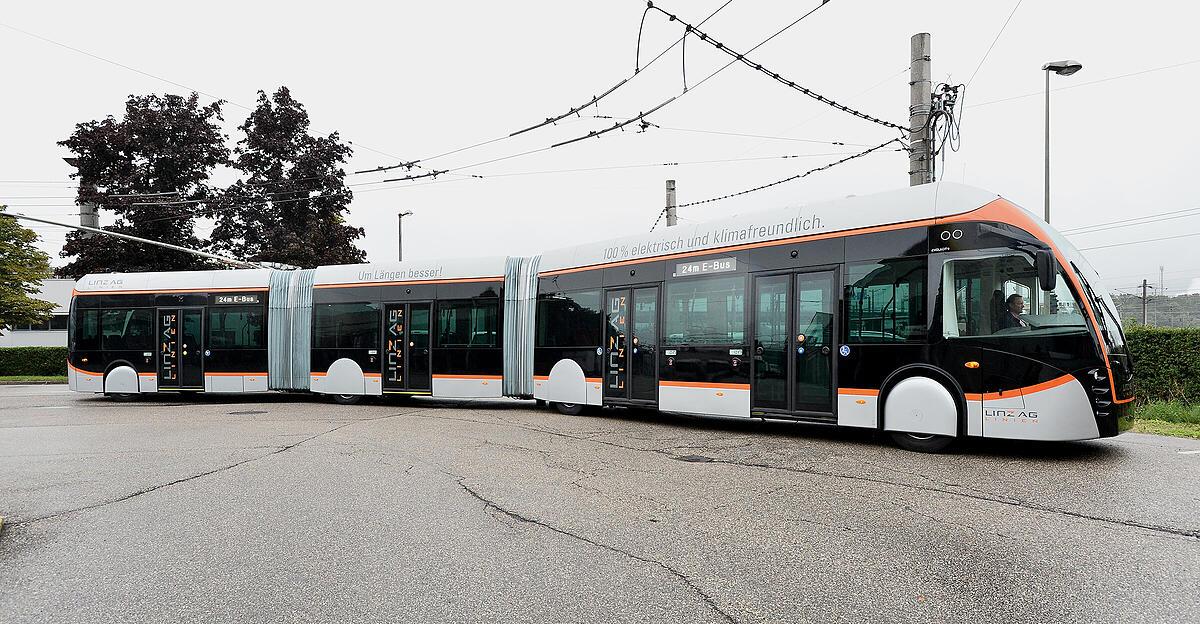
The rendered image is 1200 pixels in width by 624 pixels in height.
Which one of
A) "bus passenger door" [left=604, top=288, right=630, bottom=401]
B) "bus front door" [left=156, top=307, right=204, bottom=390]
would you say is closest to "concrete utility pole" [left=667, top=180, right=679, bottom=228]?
"bus passenger door" [left=604, top=288, right=630, bottom=401]

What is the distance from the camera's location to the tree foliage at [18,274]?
101 feet

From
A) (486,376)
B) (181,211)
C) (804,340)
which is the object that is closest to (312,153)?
(181,211)

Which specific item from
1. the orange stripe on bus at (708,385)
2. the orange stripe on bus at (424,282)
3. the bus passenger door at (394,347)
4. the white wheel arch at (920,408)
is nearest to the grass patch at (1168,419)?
the white wheel arch at (920,408)

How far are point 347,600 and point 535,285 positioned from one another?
1149 centimetres

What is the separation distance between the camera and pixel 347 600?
13.8 ft

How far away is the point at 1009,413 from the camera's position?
8.41 metres

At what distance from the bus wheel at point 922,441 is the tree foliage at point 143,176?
31768mm

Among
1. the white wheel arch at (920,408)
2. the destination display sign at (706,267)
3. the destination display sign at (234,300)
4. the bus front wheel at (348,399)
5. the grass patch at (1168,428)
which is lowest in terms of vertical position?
the bus front wheel at (348,399)

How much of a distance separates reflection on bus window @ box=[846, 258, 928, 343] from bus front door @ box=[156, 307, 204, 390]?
16.0m

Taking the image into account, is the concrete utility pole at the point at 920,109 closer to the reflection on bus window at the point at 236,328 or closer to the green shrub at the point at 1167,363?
the green shrub at the point at 1167,363

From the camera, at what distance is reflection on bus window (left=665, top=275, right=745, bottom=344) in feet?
36.8

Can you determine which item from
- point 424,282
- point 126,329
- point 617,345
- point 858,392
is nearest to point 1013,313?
point 858,392

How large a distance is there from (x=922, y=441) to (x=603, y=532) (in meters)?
5.30

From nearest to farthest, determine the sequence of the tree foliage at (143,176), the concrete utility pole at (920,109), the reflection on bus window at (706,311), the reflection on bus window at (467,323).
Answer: the reflection on bus window at (706,311)
the concrete utility pole at (920,109)
the reflection on bus window at (467,323)
the tree foliage at (143,176)
